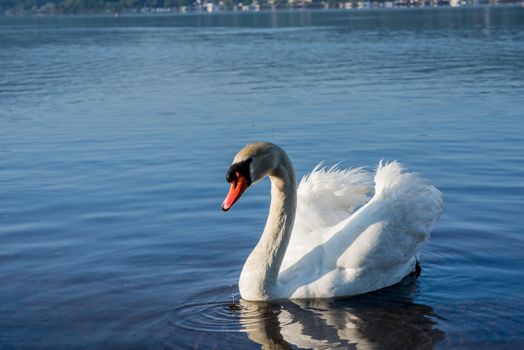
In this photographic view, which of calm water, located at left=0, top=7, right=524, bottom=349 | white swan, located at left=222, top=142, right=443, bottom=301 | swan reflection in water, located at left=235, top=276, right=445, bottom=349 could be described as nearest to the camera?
swan reflection in water, located at left=235, top=276, right=445, bottom=349

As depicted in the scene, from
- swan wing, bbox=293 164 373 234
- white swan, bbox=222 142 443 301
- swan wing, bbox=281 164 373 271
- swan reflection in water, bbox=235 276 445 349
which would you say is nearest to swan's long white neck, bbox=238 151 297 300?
white swan, bbox=222 142 443 301

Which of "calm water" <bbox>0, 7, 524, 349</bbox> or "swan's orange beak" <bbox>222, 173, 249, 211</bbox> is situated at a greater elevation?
"swan's orange beak" <bbox>222, 173, 249, 211</bbox>

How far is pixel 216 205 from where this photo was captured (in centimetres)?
1340

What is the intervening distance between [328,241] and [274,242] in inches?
20.7

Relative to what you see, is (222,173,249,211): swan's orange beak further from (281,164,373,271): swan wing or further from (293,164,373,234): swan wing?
(293,164,373,234): swan wing

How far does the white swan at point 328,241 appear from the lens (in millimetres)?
8875

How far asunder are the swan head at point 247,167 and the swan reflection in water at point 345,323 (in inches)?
47.8

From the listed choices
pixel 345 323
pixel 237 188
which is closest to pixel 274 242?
pixel 237 188

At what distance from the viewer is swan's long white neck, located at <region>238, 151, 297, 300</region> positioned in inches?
352

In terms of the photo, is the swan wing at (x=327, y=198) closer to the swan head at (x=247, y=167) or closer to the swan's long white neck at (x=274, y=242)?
the swan's long white neck at (x=274, y=242)

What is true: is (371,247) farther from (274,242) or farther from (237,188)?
(237,188)

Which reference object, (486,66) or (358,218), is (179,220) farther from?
(486,66)

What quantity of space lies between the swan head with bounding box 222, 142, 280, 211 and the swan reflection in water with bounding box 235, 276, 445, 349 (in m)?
1.21

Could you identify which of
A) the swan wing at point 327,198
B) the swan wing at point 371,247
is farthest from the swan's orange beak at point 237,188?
the swan wing at point 327,198
